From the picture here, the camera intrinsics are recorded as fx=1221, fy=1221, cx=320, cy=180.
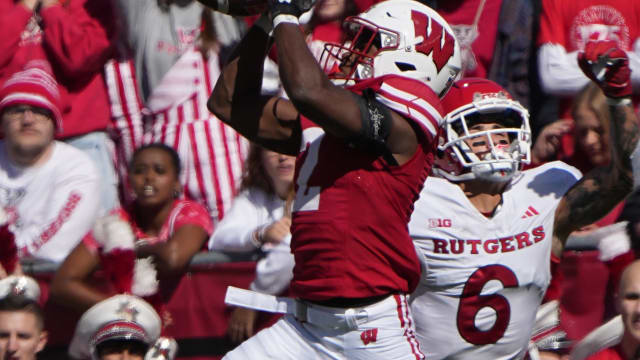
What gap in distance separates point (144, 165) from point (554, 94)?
198 cm

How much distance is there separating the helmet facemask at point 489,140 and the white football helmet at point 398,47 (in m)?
0.62

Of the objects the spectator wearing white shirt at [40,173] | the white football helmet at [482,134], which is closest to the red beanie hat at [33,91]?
the spectator wearing white shirt at [40,173]

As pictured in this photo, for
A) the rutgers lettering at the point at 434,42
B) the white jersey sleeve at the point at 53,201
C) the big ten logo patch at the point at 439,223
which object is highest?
the rutgers lettering at the point at 434,42

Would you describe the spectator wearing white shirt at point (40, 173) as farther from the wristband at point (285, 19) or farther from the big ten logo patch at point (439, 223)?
the wristband at point (285, 19)

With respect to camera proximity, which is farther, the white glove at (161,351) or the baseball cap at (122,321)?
the baseball cap at (122,321)

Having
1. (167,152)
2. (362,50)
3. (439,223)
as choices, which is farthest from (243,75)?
(167,152)

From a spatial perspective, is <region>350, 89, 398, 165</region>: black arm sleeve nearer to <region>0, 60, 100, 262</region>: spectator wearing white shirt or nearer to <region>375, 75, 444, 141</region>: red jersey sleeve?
<region>375, 75, 444, 141</region>: red jersey sleeve

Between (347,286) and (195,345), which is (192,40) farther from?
(347,286)

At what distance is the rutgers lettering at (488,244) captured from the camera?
4332 millimetres

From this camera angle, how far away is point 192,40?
236 inches

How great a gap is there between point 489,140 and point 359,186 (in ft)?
3.34

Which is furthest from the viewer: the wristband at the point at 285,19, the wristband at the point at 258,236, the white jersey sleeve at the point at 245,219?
the white jersey sleeve at the point at 245,219

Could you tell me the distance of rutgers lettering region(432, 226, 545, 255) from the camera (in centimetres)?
433

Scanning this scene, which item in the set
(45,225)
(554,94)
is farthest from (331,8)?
(45,225)
